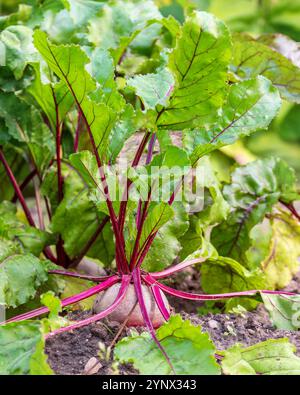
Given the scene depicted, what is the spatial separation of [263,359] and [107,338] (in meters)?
0.26

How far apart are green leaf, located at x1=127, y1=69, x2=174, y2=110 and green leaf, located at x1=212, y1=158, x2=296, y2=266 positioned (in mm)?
503

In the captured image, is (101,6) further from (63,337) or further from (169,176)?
(63,337)

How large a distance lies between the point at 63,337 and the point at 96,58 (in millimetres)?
543

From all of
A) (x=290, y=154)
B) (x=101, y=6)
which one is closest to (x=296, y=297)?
(x=101, y=6)

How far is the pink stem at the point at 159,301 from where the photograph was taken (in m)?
1.21

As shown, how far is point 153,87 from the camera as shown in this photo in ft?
3.88

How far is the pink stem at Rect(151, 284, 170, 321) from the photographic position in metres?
1.21

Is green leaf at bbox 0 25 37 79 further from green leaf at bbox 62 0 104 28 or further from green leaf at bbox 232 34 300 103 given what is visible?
green leaf at bbox 232 34 300 103

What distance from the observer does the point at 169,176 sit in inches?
44.5

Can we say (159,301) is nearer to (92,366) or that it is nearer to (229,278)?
(92,366)

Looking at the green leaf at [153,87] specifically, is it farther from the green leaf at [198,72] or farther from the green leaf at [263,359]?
the green leaf at [263,359]

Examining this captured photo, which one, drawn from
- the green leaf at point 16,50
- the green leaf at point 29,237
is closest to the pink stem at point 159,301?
the green leaf at point 29,237

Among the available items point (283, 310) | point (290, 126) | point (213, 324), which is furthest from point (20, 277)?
point (290, 126)

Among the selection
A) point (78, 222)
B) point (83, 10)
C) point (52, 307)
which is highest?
point (83, 10)
